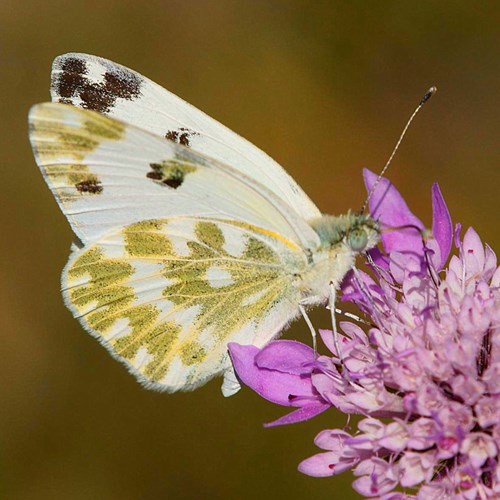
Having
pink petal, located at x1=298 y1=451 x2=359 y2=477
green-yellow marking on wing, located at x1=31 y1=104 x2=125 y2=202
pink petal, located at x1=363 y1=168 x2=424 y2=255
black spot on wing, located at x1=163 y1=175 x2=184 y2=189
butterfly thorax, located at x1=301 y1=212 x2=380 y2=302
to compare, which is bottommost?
pink petal, located at x1=298 y1=451 x2=359 y2=477

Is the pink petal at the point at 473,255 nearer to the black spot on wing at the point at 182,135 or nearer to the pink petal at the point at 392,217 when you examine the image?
the pink petal at the point at 392,217

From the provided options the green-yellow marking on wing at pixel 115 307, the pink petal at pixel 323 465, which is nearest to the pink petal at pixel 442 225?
the pink petal at pixel 323 465

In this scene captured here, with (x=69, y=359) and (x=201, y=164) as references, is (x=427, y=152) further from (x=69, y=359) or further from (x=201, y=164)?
(x=201, y=164)

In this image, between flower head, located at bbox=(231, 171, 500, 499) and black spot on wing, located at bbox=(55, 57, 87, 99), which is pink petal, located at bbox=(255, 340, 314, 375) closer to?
flower head, located at bbox=(231, 171, 500, 499)

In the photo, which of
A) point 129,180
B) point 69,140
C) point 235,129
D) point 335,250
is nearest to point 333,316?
point 335,250

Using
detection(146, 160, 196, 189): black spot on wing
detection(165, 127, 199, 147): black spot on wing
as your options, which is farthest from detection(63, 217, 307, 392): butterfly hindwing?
detection(165, 127, 199, 147): black spot on wing

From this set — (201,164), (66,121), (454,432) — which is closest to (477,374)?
(454,432)

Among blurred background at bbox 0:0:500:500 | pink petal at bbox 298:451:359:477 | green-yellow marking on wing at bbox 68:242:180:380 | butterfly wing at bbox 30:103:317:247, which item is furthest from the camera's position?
blurred background at bbox 0:0:500:500
